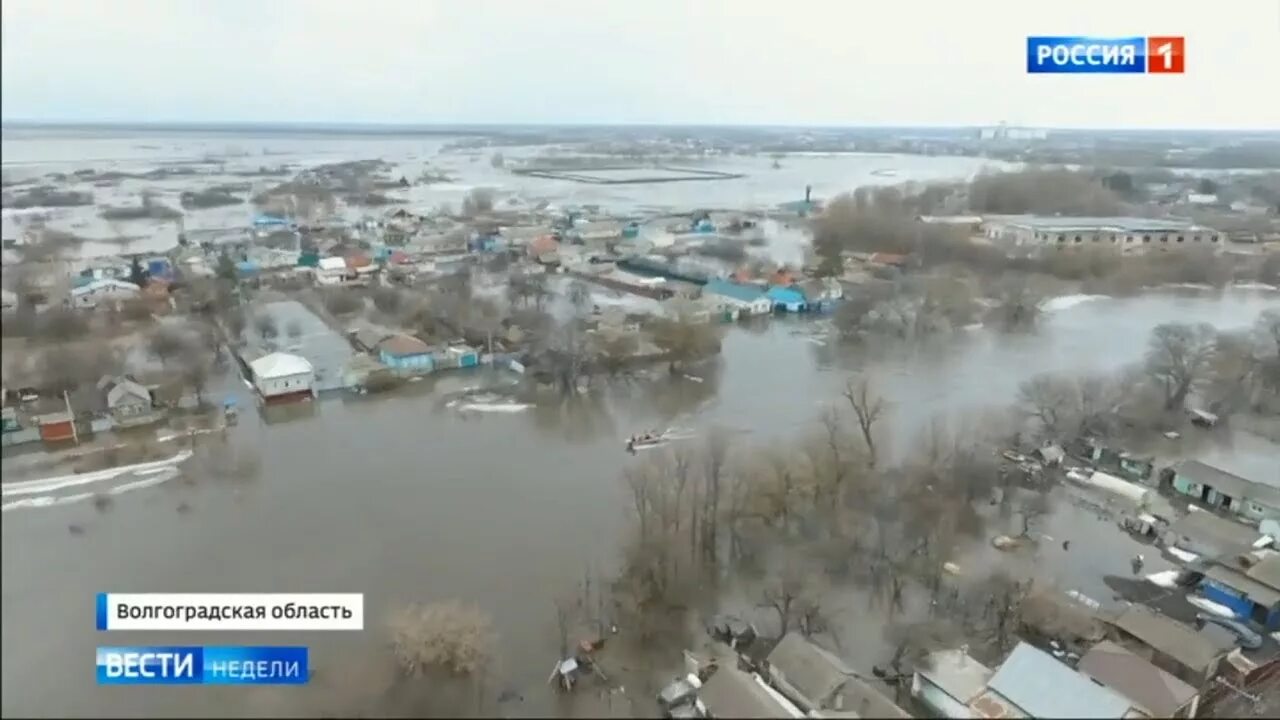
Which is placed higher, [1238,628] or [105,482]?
[105,482]

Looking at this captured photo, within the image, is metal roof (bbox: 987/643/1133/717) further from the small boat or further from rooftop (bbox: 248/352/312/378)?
rooftop (bbox: 248/352/312/378)

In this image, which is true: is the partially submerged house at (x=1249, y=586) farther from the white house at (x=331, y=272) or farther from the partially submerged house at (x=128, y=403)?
the white house at (x=331, y=272)

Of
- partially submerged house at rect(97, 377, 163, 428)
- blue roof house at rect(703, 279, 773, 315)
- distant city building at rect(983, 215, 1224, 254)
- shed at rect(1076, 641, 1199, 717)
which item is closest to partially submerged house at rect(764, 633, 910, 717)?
shed at rect(1076, 641, 1199, 717)

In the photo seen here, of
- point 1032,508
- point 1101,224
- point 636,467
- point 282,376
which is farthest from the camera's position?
point 1101,224

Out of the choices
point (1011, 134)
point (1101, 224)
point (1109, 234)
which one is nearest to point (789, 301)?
point (1109, 234)

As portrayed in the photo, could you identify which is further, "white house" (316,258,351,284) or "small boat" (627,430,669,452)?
"white house" (316,258,351,284)

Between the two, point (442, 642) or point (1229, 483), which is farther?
point (1229, 483)

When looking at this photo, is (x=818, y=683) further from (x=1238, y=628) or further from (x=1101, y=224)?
(x=1101, y=224)
